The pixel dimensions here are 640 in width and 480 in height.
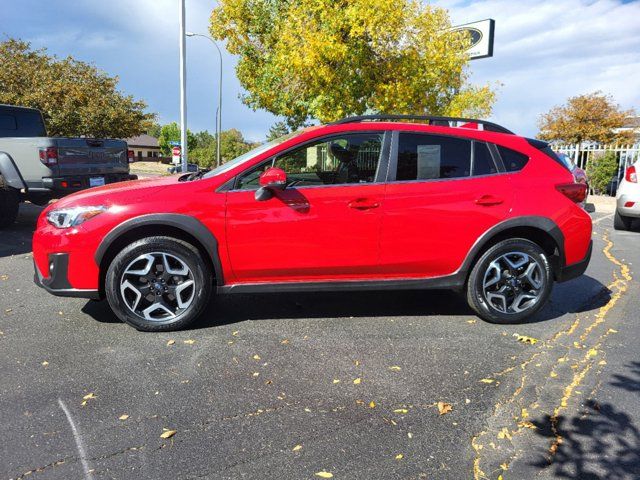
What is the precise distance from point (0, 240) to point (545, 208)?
7776 mm

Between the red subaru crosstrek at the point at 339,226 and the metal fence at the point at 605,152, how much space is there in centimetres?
1682

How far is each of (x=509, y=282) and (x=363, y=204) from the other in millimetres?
1491

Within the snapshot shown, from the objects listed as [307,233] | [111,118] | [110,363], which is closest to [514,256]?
[307,233]

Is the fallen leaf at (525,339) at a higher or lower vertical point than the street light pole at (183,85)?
lower

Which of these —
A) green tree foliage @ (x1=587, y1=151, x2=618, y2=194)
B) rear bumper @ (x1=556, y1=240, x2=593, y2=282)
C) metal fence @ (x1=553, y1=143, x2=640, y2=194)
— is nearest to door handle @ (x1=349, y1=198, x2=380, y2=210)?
rear bumper @ (x1=556, y1=240, x2=593, y2=282)

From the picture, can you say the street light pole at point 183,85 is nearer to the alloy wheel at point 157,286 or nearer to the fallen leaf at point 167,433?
the alloy wheel at point 157,286

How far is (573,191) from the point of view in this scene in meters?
4.25

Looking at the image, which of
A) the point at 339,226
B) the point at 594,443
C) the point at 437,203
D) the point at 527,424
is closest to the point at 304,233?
the point at 339,226

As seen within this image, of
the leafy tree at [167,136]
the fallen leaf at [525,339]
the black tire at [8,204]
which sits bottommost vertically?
the fallen leaf at [525,339]

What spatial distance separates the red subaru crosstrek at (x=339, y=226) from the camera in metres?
3.77

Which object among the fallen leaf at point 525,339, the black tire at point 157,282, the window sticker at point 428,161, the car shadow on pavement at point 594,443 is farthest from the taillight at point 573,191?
the black tire at point 157,282

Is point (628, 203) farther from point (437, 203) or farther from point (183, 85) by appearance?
point (183, 85)

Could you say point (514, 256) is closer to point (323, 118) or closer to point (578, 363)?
point (578, 363)

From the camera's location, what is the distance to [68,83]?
19.5 metres
